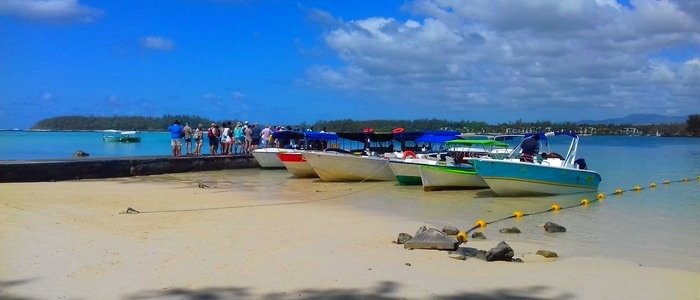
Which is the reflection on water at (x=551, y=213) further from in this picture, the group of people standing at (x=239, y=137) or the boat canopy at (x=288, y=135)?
the group of people standing at (x=239, y=137)

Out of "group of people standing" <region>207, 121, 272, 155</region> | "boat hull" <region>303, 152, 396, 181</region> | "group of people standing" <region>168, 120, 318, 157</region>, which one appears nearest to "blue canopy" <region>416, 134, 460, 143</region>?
"boat hull" <region>303, 152, 396, 181</region>

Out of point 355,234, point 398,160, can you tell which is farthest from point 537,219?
point 398,160

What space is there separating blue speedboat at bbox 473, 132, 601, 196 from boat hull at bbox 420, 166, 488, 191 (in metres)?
1.33

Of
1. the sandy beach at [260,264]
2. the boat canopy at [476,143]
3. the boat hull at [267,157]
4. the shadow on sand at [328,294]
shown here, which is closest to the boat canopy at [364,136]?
the boat hull at [267,157]

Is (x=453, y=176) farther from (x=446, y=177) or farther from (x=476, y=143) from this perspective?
(x=476, y=143)

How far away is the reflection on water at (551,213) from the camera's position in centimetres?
1005

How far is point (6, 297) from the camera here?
6.03 m

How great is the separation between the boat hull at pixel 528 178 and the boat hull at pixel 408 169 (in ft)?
7.87

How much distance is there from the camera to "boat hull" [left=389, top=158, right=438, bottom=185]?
19.0 metres

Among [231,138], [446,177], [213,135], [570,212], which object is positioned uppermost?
[213,135]

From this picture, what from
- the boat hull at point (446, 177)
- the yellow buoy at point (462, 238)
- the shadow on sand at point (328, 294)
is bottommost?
the yellow buoy at point (462, 238)

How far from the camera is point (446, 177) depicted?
60.0 ft

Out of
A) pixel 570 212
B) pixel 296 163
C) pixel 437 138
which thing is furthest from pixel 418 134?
pixel 570 212

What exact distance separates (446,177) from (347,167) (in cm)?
385
